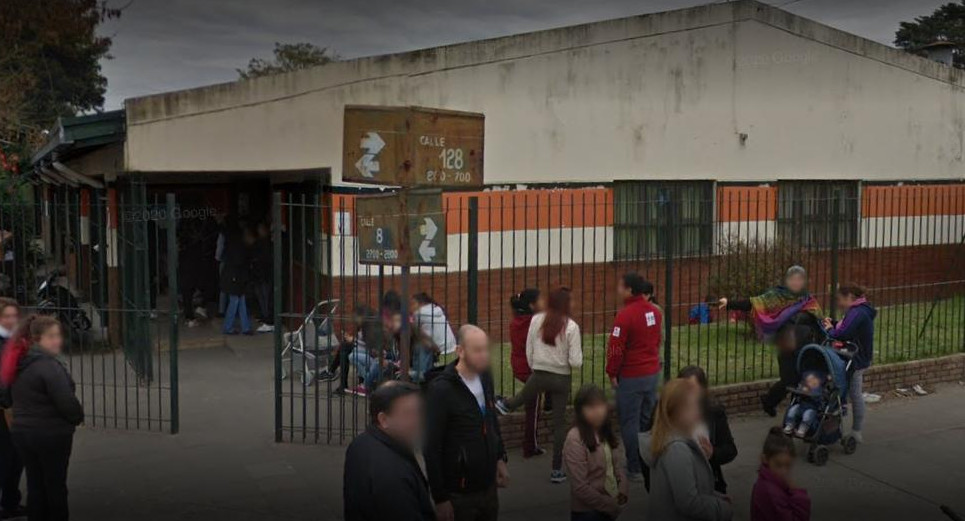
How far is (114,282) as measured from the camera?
1312 centimetres

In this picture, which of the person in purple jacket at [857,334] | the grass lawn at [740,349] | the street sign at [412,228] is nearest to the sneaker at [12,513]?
the street sign at [412,228]

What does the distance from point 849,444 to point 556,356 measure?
9.74 feet

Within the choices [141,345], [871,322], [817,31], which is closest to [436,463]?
[871,322]

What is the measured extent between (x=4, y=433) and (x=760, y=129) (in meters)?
12.1

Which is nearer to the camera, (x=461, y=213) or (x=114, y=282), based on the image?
(x=461, y=213)

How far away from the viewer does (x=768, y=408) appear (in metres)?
8.97

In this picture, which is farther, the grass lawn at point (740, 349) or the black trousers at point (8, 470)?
the grass lawn at point (740, 349)

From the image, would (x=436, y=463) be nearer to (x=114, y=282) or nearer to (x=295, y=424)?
(x=295, y=424)

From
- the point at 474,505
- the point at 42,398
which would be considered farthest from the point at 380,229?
the point at 42,398

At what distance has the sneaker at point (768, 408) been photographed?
896 centimetres

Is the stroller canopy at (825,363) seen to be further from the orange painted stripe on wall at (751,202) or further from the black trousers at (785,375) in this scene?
the orange painted stripe on wall at (751,202)

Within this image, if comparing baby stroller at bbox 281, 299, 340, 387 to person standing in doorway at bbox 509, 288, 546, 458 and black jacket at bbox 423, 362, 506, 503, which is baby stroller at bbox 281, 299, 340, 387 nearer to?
person standing in doorway at bbox 509, 288, 546, 458

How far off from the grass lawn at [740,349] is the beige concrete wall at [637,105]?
2.96m

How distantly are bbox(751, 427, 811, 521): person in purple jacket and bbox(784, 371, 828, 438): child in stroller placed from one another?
2703mm
